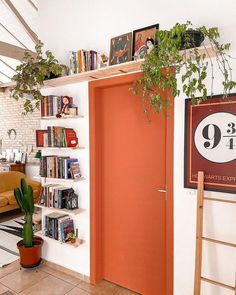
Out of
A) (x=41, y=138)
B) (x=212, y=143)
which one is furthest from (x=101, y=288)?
(x=212, y=143)

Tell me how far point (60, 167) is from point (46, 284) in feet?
4.18

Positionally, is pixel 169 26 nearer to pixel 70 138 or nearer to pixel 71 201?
pixel 70 138

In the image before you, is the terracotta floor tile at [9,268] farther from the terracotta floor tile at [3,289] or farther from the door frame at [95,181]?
the door frame at [95,181]

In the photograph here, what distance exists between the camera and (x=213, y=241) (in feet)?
6.23

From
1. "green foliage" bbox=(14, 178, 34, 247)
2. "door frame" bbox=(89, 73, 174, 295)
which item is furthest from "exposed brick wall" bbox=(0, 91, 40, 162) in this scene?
"door frame" bbox=(89, 73, 174, 295)

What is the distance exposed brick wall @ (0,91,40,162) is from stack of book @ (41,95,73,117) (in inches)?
133

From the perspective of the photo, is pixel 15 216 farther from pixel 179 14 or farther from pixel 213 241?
pixel 179 14

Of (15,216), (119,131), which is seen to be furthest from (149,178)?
(15,216)

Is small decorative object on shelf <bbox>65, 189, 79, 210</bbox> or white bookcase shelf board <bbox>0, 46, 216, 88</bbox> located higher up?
white bookcase shelf board <bbox>0, 46, 216, 88</bbox>

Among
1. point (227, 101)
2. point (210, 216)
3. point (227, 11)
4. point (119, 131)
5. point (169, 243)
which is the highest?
point (227, 11)

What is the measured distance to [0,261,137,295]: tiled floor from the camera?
261 cm

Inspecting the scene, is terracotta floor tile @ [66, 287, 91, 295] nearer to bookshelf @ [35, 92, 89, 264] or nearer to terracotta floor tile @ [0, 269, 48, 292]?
bookshelf @ [35, 92, 89, 264]

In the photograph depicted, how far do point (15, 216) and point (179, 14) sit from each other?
15.3 ft

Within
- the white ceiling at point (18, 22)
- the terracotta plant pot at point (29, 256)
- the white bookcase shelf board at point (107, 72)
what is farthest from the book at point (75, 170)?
the white ceiling at point (18, 22)
